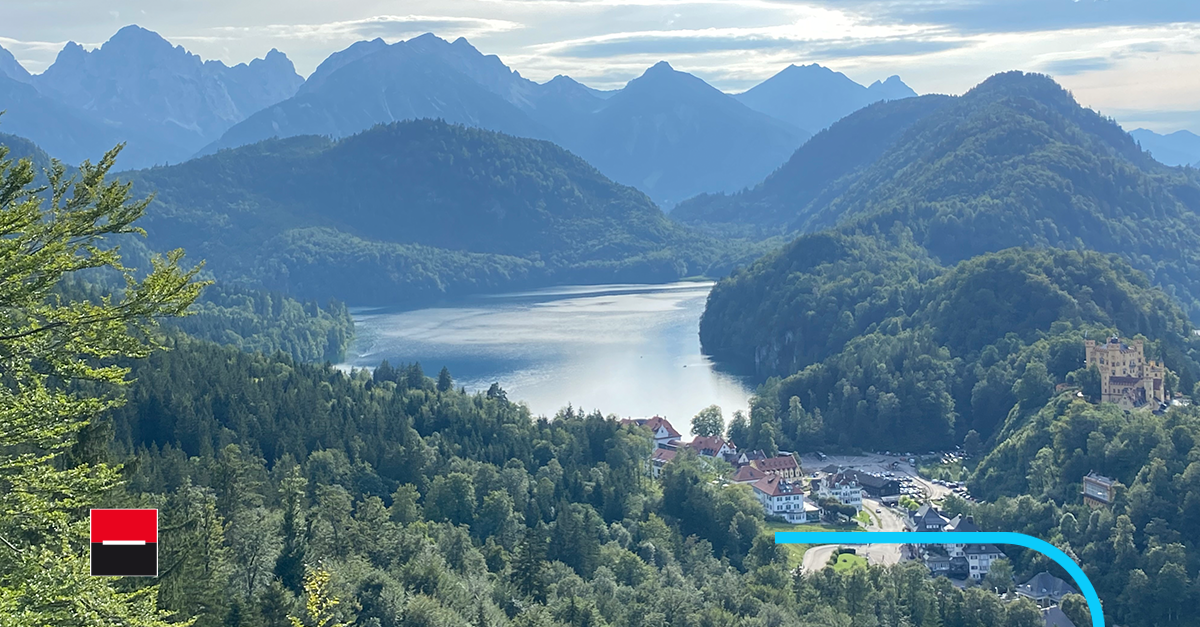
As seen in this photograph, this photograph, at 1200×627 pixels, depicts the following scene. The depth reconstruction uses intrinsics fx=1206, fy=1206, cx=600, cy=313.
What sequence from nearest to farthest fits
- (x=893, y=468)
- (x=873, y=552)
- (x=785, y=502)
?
(x=873, y=552) → (x=785, y=502) → (x=893, y=468)

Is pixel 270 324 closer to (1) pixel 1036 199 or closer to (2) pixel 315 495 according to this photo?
(2) pixel 315 495

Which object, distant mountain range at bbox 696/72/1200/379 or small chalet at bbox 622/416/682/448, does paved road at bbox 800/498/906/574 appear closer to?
small chalet at bbox 622/416/682/448

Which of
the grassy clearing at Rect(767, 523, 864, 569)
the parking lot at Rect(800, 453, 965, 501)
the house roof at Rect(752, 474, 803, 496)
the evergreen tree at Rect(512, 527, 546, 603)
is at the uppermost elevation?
the evergreen tree at Rect(512, 527, 546, 603)

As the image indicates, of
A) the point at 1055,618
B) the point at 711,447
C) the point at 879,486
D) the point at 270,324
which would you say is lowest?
the point at 1055,618

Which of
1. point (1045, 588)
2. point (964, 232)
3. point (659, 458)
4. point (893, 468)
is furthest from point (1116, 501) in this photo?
point (964, 232)

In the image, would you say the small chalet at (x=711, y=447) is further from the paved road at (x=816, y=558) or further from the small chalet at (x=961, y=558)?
the small chalet at (x=961, y=558)

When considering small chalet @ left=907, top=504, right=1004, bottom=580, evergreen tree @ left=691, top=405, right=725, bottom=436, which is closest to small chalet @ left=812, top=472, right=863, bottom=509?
small chalet @ left=907, top=504, right=1004, bottom=580

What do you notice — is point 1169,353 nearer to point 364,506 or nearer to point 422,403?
point 422,403
